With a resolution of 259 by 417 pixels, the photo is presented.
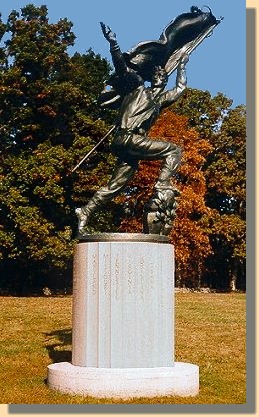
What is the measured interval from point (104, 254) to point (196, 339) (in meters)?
6.46

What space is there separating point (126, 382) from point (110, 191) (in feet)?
10.7

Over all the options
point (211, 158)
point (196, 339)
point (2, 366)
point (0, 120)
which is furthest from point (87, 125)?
point (2, 366)

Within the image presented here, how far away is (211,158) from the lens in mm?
41062

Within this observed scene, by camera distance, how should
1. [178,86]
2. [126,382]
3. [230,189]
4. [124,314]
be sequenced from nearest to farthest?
1. [126,382]
2. [124,314]
3. [178,86]
4. [230,189]

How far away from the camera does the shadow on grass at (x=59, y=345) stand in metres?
13.7

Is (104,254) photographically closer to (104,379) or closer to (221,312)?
(104,379)

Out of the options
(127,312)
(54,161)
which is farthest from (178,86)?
(54,161)

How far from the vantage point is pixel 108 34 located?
419 inches

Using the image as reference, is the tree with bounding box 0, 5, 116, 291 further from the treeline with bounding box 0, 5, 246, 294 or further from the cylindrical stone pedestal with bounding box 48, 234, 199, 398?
the cylindrical stone pedestal with bounding box 48, 234, 199, 398

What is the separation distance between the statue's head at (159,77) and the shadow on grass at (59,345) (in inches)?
210

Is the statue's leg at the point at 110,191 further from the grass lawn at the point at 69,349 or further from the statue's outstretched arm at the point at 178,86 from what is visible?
the grass lawn at the point at 69,349

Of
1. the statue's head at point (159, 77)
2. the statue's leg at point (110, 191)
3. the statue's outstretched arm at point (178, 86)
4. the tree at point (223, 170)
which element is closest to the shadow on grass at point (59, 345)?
the statue's leg at point (110, 191)

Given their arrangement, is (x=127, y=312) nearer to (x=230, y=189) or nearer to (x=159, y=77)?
(x=159, y=77)

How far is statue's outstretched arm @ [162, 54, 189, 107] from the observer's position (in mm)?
11812
